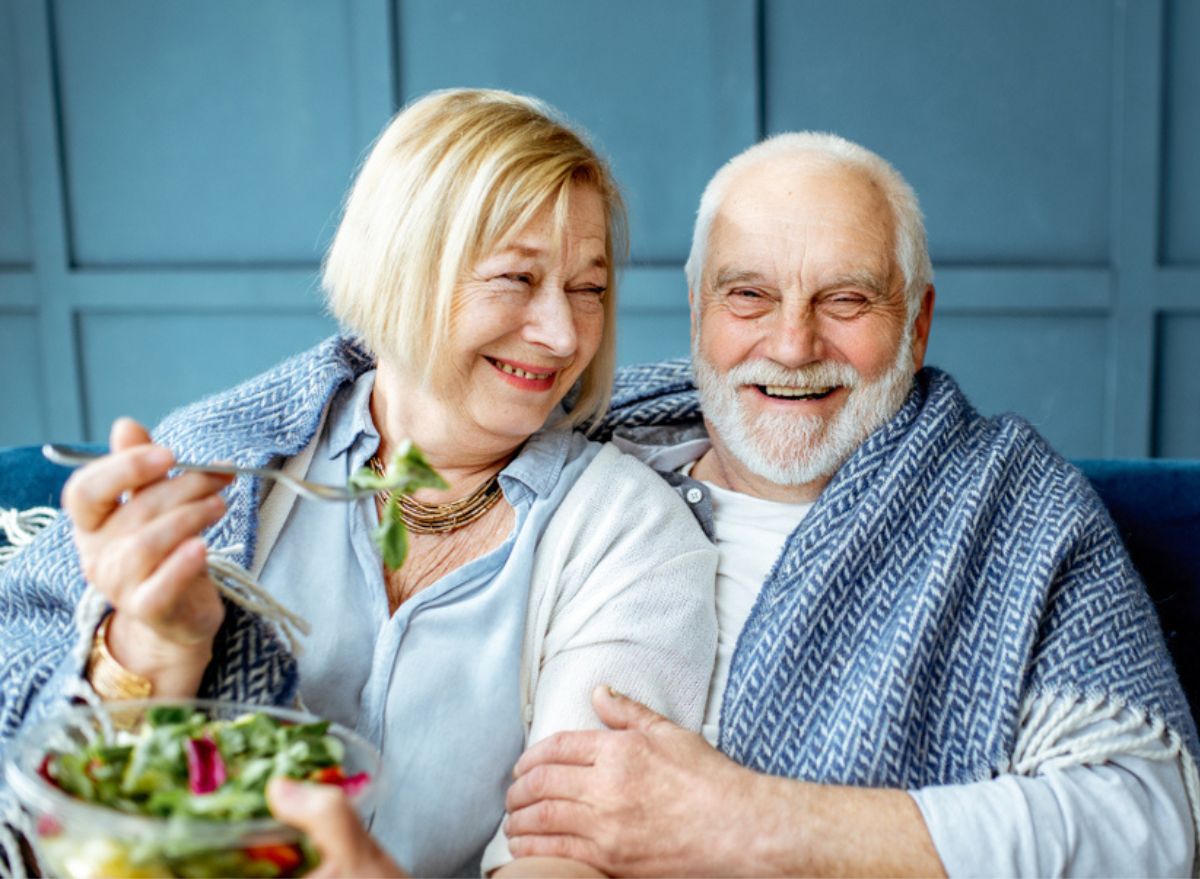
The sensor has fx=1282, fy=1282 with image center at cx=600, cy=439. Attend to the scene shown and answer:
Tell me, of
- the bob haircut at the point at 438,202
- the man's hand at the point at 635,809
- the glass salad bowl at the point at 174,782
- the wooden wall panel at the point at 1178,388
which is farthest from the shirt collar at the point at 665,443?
the wooden wall panel at the point at 1178,388

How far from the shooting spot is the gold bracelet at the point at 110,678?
1.22m

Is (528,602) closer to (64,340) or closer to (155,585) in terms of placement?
(155,585)

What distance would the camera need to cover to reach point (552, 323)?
1504mm

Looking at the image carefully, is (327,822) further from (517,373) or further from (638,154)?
(638,154)

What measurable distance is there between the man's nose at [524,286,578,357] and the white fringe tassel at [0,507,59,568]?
0.82 meters

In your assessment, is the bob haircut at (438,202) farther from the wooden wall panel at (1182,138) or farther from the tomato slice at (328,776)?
the wooden wall panel at (1182,138)

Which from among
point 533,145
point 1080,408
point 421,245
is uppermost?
point 533,145

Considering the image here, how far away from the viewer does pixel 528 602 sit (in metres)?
1.53

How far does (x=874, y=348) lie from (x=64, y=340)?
9.47 feet

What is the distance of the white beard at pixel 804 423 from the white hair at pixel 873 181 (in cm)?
12

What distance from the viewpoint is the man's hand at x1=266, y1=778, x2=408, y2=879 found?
0.83m

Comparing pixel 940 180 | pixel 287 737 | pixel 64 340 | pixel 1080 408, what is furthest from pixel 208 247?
pixel 287 737

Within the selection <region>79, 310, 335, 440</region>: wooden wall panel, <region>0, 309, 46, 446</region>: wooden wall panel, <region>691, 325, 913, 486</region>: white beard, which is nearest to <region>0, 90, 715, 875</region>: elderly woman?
<region>691, 325, 913, 486</region>: white beard

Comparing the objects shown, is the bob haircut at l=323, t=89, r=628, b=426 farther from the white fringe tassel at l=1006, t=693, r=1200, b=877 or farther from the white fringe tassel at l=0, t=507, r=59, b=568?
the white fringe tassel at l=1006, t=693, r=1200, b=877
